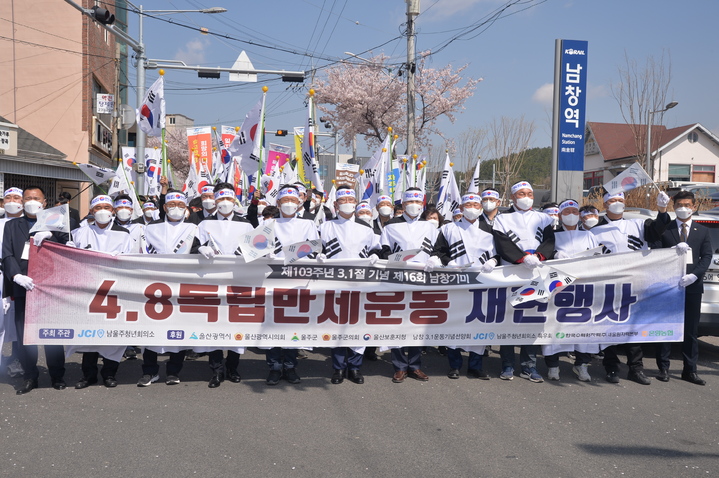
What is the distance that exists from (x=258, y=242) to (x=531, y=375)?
320 centimetres

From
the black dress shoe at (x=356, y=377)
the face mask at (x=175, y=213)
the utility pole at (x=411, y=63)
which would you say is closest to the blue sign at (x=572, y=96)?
the utility pole at (x=411, y=63)

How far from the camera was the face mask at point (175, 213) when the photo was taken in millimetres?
6684

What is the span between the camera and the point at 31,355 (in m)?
6.12

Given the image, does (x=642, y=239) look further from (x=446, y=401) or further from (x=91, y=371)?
(x=91, y=371)

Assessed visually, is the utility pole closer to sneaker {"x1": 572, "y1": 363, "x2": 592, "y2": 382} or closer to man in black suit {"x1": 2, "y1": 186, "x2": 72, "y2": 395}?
sneaker {"x1": 572, "y1": 363, "x2": 592, "y2": 382}

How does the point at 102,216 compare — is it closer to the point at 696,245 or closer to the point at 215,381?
the point at 215,381

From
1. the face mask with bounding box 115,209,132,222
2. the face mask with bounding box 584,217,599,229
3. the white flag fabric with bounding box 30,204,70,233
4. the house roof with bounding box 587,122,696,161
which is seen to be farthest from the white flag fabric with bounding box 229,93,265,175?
the house roof with bounding box 587,122,696,161

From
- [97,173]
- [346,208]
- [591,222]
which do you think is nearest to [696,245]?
[591,222]

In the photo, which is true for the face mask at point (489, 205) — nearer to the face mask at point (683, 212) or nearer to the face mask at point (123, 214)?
the face mask at point (683, 212)

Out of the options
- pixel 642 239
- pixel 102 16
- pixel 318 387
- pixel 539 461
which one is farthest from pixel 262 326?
pixel 102 16

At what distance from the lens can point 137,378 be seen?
665 cm

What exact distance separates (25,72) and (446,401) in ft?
81.2

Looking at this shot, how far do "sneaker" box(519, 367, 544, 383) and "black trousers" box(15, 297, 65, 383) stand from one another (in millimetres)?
4745

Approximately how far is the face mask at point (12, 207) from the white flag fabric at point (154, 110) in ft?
16.9
